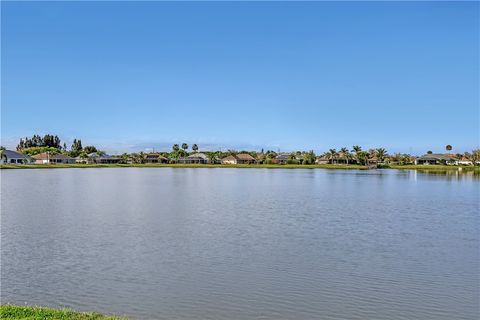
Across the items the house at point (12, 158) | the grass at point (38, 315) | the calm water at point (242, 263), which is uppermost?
the house at point (12, 158)

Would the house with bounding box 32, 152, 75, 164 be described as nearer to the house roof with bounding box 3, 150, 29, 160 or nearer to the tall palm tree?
the house roof with bounding box 3, 150, 29, 160

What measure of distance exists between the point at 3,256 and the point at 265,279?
12022 mm

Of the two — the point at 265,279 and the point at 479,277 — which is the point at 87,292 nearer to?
the point at 265,279

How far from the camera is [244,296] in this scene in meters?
15.0

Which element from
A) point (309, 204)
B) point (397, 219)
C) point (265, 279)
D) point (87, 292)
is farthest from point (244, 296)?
point (309, 204)

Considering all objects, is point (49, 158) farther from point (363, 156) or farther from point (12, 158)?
point (363, 156)

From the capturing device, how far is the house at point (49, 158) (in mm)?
186000

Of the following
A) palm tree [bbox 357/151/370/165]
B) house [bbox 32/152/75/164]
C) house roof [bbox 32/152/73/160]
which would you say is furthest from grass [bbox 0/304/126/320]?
palm tree [bbox 357/151/370/165]

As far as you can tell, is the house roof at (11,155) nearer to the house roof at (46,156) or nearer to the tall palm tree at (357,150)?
the house roof at (46,156)

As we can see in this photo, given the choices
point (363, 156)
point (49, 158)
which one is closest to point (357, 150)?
point (363, 156)

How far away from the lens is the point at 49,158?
18588 cm

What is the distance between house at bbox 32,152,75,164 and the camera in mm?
186000

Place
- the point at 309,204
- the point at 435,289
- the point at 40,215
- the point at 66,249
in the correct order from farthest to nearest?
the point at 309,204 < the point at 40,215 < the point at 66,249 < the point at 435,289

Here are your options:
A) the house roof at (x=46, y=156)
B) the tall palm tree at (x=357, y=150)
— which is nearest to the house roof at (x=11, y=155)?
the house roof at (x=46, y=156)
